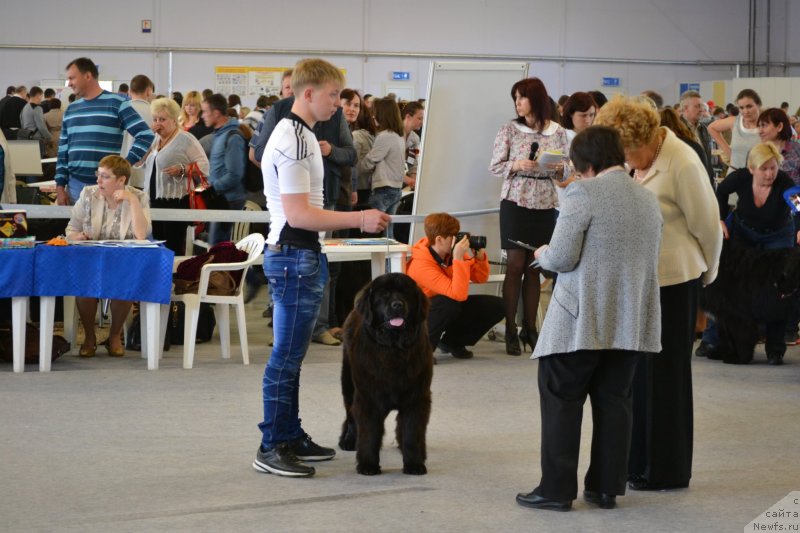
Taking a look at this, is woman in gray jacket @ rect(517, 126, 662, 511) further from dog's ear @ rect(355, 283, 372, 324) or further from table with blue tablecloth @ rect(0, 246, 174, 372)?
table with blue tablecloth @ rect(0, 246, 174, 372)

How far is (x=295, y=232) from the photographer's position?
3809 mm

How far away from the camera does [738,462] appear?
13.9 feet


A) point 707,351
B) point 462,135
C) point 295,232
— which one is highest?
point 462,135

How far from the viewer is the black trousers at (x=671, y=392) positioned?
380 centimetres

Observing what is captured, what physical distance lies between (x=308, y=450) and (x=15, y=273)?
2489 mm

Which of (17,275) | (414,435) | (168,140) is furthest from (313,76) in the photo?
(168,140)

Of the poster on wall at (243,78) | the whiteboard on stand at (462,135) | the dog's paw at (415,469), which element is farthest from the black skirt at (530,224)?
the poster on wall at (243,78)

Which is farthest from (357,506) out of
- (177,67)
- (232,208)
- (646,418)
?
(177,67)

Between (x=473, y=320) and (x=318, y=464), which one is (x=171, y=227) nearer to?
(x=473, y=320)

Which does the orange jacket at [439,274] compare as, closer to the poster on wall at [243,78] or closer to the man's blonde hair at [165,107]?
the man's blonde hair at [165,107]

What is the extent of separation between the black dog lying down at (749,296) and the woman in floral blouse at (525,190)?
1047 millimetres

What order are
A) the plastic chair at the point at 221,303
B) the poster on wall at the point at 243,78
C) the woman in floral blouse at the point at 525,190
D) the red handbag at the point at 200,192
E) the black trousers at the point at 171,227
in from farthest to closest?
the poster on wall at the point at 243,78
the red handbag at the point at 200,192
the black trousers at the point at 171,227
the woman in floral blouse at the point at 525,190
the plastic chair at the point at 221,303

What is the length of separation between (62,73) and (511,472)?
16.0 metres

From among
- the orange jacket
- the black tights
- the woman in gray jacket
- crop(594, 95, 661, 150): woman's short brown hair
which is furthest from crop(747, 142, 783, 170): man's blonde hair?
the woman in gray jacket
